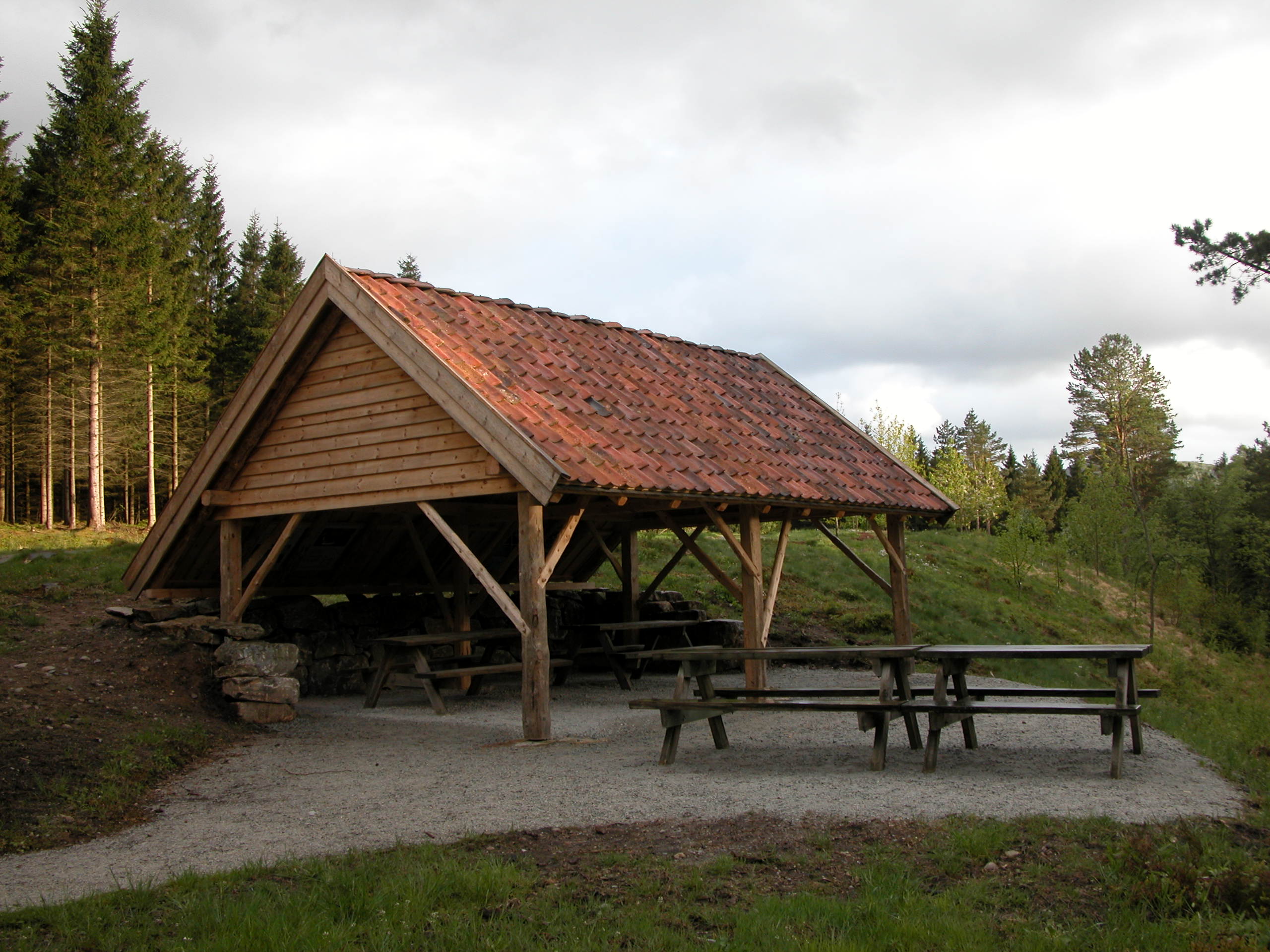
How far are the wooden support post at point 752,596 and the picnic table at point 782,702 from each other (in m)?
2.74

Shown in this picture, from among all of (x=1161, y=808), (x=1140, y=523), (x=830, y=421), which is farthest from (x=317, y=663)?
(x=1140, y=523)

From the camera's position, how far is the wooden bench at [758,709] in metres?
7.58

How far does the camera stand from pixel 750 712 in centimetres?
1155

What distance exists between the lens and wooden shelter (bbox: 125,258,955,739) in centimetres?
958

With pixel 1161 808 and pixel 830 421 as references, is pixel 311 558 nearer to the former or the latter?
pixel 830 421

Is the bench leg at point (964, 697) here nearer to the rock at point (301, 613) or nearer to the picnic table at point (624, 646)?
the picnic table at point (624, 646)

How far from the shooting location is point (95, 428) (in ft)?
87.4

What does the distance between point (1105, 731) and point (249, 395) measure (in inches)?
368

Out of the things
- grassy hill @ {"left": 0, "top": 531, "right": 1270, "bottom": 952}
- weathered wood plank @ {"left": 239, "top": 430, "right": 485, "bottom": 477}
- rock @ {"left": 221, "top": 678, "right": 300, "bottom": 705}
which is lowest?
rock @ {"left": 221, "top": 678, "right": 300, "bottom": 705}

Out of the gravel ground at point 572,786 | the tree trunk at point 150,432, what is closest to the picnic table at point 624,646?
the gravel ground at point 572,786

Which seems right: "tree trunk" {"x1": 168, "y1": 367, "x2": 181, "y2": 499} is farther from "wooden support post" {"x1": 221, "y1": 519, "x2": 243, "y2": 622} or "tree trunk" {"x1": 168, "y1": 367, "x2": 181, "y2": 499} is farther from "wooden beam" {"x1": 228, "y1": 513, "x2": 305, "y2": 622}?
"wooden beam" {"x1": 228, "y1": 513, "x2": 305, "y2": 622}

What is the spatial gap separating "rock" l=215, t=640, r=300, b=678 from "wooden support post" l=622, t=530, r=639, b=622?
6.01 meters

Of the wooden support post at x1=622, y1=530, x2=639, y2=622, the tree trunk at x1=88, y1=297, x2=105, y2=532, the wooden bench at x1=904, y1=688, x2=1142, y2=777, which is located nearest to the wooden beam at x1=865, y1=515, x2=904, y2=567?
the wooden support post at x1=622, y1=530, x2=639, y2=622

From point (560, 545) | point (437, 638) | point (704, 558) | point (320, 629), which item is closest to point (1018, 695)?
point (704, 558)
